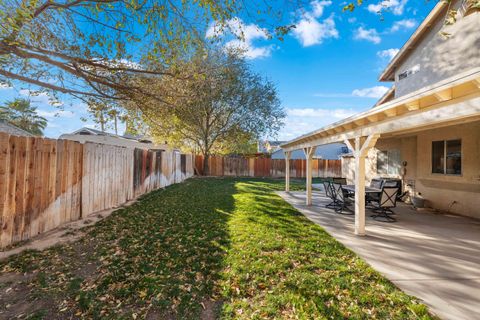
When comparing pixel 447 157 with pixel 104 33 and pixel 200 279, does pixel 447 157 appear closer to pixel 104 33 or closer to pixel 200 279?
pixel 200 279

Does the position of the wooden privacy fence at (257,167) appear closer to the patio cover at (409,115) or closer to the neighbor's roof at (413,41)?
the neighbor's roof at (413,41)

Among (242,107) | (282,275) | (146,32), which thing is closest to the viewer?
(282,275)

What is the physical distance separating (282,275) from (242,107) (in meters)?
16.5

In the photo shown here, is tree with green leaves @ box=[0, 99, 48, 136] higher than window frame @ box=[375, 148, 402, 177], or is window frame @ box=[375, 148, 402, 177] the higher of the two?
tree with green leaves @ box=[0, 99, 48, 136]

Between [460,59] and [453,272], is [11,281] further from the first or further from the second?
[460,59]

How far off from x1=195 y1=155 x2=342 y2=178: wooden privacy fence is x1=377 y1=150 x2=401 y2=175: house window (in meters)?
9.86

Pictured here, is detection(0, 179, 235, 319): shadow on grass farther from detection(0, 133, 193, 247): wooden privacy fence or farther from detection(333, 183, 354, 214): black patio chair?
detection(333, 183, 354, 214): black patio chair

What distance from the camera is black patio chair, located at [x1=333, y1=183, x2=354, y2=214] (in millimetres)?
7000

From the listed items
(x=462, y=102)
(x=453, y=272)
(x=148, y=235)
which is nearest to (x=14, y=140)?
(x=148, y=235)

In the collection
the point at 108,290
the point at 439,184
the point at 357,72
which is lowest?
the point at 108,290

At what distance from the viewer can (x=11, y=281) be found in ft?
9.53

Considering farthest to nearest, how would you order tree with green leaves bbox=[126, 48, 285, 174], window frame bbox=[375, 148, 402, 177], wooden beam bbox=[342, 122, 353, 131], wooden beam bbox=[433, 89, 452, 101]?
1. tree with green leaves bbox=[126, 48, 285, 174]
2. window frame bbox=[375, 148, 402, 177]
3. wooden beam bbox=[342, 122, 353, 131]
4. wooden beam bbox=[433, 89, 452, 101]

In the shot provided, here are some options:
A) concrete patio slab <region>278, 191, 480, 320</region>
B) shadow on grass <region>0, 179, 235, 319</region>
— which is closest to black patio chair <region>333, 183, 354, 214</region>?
concrete patio slab <region>278, 191, 480, 320</region>

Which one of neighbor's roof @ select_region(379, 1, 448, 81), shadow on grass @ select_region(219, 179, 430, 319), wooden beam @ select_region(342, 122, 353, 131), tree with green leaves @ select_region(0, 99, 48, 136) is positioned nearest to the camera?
shadow on grass @ select_region(219, 179, 430, 319)
